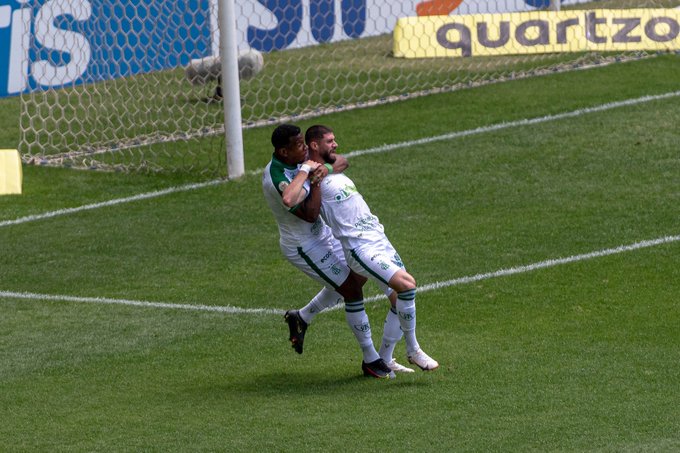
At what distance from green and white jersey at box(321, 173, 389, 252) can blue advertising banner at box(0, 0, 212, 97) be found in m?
8.15

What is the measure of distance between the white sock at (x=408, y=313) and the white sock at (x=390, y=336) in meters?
0.22

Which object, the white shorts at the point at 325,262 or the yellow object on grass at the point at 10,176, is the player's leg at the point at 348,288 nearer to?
the white shorts at the point at 325,262

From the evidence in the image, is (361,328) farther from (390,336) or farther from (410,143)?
(410,143)

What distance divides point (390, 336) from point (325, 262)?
0.62 meters

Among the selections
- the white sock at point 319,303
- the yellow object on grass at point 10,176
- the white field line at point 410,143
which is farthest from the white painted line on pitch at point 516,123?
the white sock at point 319,303

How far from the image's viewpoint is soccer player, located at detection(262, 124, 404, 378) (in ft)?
26.9

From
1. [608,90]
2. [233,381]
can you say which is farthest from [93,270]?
[608,90]

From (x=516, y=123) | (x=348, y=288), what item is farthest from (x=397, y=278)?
(x=516, y=123)

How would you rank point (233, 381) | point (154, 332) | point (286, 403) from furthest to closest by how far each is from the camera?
A: point (154, 332)
point (233, 381)
point (286, 403)

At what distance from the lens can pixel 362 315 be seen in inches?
333

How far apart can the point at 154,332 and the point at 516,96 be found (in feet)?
25.4

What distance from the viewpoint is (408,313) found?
8.19 metres

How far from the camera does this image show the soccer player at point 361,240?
321 inches

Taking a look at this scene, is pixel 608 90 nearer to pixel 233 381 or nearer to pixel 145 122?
pixel 145 122
